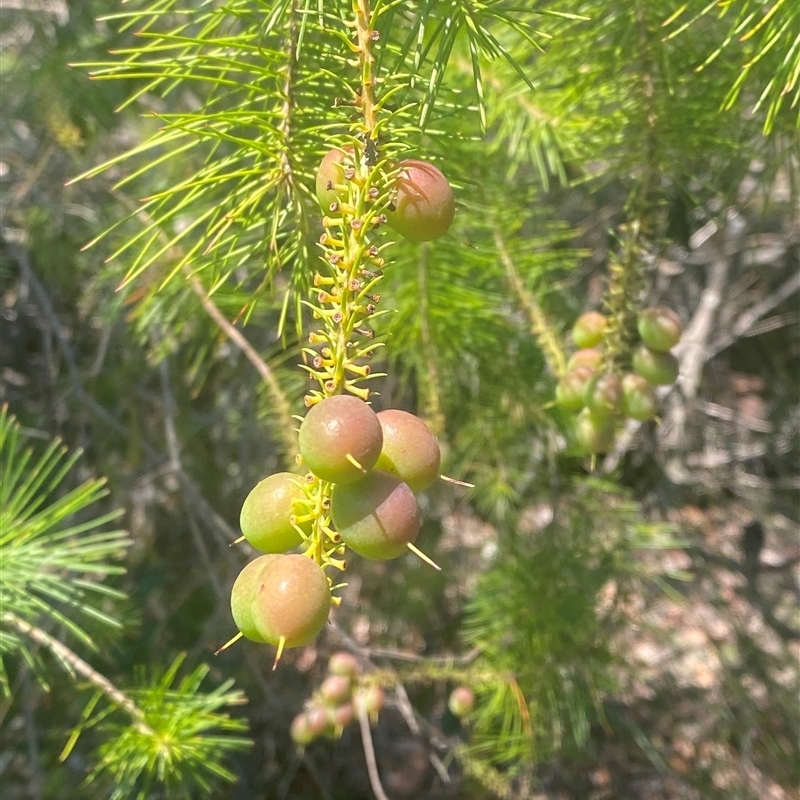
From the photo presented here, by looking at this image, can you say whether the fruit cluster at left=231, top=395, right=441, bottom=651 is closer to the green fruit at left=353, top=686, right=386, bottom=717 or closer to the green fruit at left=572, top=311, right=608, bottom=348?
the green fruit at left=572, top=311, right=608, bottom=348

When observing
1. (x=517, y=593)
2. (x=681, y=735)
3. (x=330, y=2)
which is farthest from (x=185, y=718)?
(x=681, y=735)

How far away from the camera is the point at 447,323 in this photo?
1058 mm

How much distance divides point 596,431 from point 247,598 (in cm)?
46

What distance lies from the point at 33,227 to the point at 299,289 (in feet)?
4.32

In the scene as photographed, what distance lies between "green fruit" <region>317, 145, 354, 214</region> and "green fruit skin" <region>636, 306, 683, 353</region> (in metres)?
0.41

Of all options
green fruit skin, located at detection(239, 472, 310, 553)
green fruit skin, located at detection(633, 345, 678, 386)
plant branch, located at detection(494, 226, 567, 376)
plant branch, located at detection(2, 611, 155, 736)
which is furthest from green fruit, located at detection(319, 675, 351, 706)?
green fruit skin, located at detection(239, 472, 310, 553)

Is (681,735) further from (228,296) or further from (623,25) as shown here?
(623,25)

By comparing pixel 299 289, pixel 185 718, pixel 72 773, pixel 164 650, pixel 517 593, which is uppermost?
pixel 299 289

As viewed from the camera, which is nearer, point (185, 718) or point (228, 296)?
point (185, 718)

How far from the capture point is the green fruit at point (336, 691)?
1283mm

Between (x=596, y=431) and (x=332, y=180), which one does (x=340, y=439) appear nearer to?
(x=332, y=180)

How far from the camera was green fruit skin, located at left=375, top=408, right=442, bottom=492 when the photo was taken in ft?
1.41

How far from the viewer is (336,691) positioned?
128cm

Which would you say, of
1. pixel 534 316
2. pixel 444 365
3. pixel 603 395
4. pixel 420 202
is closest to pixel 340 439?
pixel 420 202
